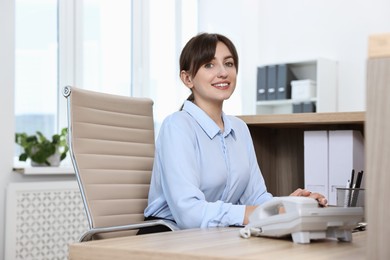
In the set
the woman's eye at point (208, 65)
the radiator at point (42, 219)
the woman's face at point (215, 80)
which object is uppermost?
the woman's eye at point (208, 65)

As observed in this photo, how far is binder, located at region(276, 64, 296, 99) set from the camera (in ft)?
18.4

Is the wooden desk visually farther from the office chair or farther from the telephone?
the telephone

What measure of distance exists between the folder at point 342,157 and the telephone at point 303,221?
82cm

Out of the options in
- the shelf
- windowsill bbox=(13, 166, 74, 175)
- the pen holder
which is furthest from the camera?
the shelf

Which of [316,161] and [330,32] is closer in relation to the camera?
[316,161]

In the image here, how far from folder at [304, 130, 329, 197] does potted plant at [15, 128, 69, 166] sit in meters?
2.36

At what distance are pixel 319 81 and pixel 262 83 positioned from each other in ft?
1.81

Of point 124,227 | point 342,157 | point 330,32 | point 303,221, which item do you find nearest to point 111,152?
point 124,227

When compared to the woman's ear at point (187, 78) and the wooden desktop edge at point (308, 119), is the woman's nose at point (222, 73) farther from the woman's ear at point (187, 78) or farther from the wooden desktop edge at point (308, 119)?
the wooden desktop edge at point (308, 119)

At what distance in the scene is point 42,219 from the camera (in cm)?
410

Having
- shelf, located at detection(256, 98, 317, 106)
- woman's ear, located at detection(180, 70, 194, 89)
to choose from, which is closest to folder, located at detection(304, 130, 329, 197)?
woman's ear, located at detection(180, 70, 194, 89)

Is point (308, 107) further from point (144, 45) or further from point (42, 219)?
point (42, 219)

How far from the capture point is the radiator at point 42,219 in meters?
3.95

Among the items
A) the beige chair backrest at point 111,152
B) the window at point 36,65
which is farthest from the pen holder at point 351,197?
the window at point 36,65
